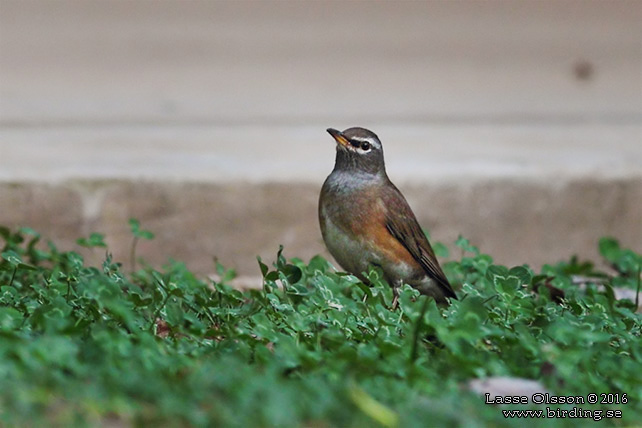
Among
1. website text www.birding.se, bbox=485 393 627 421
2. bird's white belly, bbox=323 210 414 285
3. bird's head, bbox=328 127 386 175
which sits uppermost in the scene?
bird's head, bbox=328 127 386 175

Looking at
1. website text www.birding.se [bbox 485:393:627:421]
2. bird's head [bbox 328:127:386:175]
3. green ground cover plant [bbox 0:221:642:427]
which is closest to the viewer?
green ground cover plant [bbox 0:221:642:427]

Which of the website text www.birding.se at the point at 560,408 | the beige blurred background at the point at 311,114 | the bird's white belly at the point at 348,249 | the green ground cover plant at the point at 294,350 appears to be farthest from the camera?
the beige blurred background at the point at 311,114

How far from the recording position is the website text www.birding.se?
11.3 ft

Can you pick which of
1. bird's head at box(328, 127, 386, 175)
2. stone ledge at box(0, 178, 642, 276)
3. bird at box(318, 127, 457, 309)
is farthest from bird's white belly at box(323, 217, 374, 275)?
stone ledge at box(0, 178, 642, 276)

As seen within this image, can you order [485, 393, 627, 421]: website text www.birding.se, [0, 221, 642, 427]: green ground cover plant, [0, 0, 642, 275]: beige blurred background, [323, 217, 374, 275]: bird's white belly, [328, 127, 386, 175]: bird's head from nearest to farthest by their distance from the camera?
1. [0, 221, 642, 427]: green ground cover plant
2. [485, 393, 627, 421]: website text www.birding.se
3. [323, 217, 374, 275]: bird's white belly
4. [328, 127, 386, 175]: bird's head
5. [0, 0, 642, 275]: beige blurred background

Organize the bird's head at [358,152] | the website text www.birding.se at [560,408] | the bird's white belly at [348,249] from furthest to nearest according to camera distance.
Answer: the bird's head at [358,152] → the bird's white belly at [348,249] → the website text www.birding.se at [560,408]

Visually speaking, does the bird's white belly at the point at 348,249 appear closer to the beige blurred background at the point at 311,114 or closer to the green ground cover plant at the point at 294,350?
the green ground cover plant at the point at 294,350

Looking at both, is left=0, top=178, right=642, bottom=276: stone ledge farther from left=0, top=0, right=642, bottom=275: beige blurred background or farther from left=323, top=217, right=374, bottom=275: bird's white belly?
left=323, top=217, right=374, bottom=275: bird's white belly

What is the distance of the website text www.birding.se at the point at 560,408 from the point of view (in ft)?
11.3

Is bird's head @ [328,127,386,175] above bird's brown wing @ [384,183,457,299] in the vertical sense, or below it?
above

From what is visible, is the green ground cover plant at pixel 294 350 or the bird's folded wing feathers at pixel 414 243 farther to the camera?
the bird's folded wing feathers at pixel 414 243

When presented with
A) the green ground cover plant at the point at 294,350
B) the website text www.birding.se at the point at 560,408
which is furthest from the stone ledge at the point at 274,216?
the website text www.birding.se at the point at 560,408

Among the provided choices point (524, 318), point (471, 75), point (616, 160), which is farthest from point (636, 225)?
point (524, 318)

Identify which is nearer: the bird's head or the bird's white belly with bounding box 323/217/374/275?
the bird's white belly with bounding box 323/217/374/275
